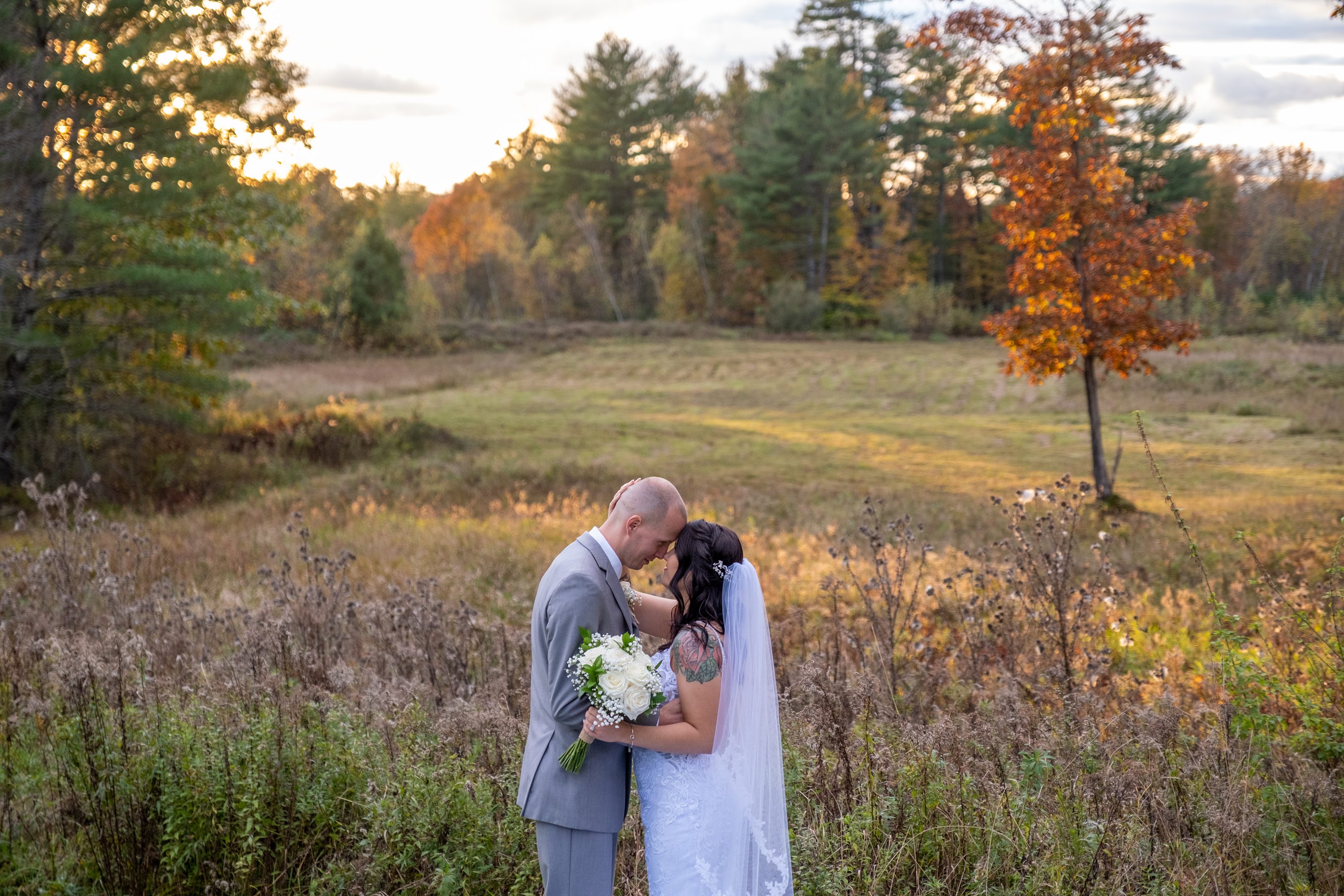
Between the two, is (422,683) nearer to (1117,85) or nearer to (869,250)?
(1117,85)

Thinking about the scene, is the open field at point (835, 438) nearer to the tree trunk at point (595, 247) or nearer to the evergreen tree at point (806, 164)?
the evergreen tree at point (806, 164)

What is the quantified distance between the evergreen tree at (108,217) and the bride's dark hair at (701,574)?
42.7ft

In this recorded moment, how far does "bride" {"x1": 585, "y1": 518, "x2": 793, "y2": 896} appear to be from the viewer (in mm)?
3271

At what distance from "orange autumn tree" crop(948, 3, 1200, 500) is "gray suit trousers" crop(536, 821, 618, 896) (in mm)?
11547

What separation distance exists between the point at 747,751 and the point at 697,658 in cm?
43

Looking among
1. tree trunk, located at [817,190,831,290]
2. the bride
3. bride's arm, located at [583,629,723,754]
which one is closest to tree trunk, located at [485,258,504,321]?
tree trunk, located at [817,190,831,290]

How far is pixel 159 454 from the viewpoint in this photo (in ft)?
55.7

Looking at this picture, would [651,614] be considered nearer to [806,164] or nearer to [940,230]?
[806,164]

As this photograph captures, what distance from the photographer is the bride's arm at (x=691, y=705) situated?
3.13 metres

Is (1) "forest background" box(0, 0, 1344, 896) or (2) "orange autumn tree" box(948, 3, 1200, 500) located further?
(2) "orange autumn tree" box(948, 3, 1200, 500)

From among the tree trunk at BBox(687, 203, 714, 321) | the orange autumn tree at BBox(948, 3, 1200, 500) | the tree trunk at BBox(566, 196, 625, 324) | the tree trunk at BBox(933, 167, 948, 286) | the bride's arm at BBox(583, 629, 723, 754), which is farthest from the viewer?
the tree trunk at BBox(566, 196, 625, 324)

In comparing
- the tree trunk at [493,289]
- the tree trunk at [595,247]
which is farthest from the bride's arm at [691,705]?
the tree trunk at [493,289]

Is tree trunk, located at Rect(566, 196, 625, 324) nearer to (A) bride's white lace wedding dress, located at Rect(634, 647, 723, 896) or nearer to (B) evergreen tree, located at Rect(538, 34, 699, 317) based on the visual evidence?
(B) evergreen tree, located at Rect(538, 34, 699, 317)

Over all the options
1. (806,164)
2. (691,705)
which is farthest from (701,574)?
(806,164)
